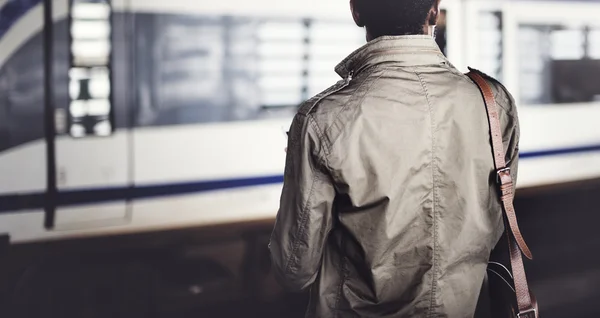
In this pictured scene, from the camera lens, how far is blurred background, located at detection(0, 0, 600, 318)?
3.35 m

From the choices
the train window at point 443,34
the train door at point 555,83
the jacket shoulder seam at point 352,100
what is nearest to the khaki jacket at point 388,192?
the jacket shoulder seam at point 352,100

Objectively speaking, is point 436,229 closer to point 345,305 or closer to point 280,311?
point 345,305

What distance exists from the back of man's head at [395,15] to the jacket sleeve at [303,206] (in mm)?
328

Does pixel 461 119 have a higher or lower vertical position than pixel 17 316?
higher

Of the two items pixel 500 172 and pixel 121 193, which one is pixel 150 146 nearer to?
pixel 121 193

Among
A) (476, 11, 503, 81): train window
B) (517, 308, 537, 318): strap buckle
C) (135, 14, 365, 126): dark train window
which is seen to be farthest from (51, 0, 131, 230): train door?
(476, 11, 503, 81): train window

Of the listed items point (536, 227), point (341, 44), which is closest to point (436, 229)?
point (341, 44)

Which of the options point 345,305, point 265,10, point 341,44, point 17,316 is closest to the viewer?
point 345,305

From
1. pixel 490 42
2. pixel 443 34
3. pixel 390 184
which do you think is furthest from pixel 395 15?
pixel 490 42

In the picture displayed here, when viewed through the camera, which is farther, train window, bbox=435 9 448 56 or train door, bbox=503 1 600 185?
train door, bbox=503 1 600 185

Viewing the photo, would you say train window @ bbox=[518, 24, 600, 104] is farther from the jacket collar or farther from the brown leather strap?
the jacket collar

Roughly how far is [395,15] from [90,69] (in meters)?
2.07

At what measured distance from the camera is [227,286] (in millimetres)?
3951

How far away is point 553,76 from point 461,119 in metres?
3.67
